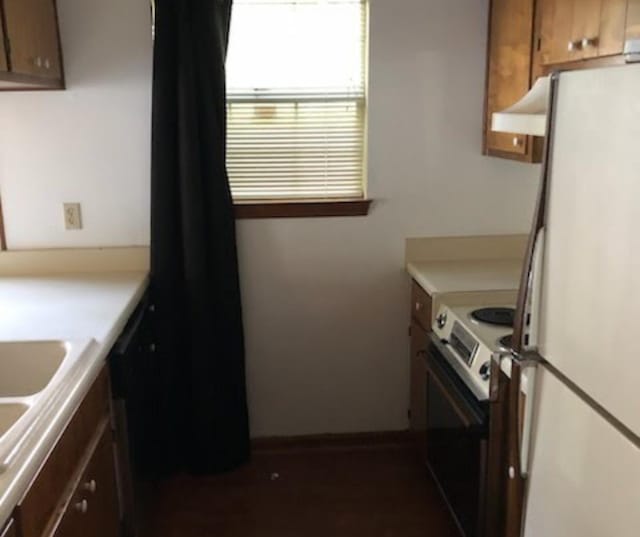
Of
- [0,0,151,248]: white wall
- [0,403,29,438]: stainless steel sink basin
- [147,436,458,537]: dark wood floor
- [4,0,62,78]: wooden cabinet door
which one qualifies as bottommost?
[147,436,458,537]: dark wood floor

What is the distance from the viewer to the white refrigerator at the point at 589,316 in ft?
3.77

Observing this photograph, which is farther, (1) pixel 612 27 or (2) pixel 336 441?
(2) pixel 336 441

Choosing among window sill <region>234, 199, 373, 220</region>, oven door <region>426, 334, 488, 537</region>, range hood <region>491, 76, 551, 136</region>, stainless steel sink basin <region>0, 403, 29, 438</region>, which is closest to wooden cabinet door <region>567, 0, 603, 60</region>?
range hood <region>491, 76, 551, 136</region>

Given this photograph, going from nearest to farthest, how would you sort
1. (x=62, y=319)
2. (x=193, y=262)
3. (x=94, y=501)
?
(x=94, y=501), (x=62, y=319), (x=193, y=262)

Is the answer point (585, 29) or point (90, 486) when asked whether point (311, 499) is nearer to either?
point (90, 486)

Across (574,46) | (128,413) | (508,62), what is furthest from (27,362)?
(508,62)

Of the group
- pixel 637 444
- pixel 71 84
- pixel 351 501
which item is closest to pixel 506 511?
pixel 637 444

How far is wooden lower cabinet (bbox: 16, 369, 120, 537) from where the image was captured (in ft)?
4.50

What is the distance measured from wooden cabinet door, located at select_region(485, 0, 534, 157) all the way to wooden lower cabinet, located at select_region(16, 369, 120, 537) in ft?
5.15

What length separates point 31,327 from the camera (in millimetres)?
2059

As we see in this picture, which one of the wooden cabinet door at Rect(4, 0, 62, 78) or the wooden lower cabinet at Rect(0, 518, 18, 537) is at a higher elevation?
the wooden cabinet door at Rect(4, 0, 62, 78)

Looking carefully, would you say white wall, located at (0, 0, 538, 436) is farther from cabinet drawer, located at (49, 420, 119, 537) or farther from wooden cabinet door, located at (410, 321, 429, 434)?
cabinet drawer, located at (49, 420, 119, 537)

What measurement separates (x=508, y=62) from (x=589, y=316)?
1482 mm

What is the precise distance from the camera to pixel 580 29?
187cm
